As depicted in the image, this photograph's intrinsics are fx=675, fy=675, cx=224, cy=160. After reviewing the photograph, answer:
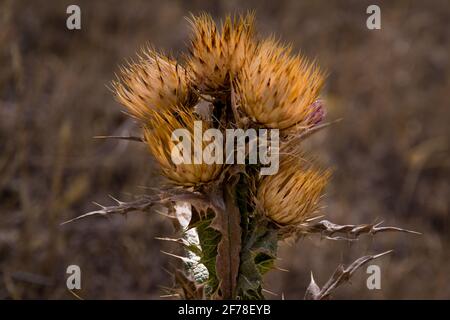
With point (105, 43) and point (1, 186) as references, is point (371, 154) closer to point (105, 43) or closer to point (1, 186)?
point (105, 43)

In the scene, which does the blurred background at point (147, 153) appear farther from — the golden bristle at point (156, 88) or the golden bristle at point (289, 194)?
the golden bristle at point (289, 194)

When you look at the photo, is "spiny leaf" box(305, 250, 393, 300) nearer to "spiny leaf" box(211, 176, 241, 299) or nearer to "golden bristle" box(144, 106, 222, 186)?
"spiny leaf" box(211, 176, 241, 299)

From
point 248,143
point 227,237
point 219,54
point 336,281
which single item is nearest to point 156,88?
point 219,54

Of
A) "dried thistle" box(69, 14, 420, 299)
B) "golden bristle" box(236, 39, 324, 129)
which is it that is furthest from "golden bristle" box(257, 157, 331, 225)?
"golden bristle" box(236, 39, 324, 129)

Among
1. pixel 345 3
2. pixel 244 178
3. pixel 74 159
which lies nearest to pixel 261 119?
pixel 244 178

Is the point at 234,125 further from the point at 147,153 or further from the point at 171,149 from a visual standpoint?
the point at 147,153

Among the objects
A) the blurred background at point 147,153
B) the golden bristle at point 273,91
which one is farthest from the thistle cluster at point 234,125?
the blurred background at point 147,153
